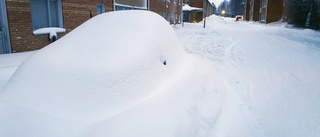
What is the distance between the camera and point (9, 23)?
7219 millimetres

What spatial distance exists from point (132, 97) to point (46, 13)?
7975mm

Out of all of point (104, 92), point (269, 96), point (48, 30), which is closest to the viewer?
point (104, 92)

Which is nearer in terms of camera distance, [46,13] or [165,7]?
[46,13]

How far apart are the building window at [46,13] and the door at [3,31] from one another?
1200 mm

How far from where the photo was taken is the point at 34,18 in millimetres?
8273

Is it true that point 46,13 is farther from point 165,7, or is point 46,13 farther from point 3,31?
point 165,7

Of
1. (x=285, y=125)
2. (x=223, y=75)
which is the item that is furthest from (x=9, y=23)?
(x=285, y=125)

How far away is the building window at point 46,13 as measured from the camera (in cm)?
829

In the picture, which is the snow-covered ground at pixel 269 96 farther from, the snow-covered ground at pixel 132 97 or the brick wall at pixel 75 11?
the brick wall at pixel 75 11

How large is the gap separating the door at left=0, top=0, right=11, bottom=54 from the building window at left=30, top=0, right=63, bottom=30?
120 cm

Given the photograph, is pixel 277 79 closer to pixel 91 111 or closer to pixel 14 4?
pixel 91 111

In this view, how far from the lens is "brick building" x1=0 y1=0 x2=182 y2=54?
7.18m

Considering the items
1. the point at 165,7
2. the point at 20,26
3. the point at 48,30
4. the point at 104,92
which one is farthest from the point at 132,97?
the point at 165,7

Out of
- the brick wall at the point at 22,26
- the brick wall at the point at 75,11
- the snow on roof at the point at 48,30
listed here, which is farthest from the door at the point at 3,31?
the brick wall at the point at 75,11
